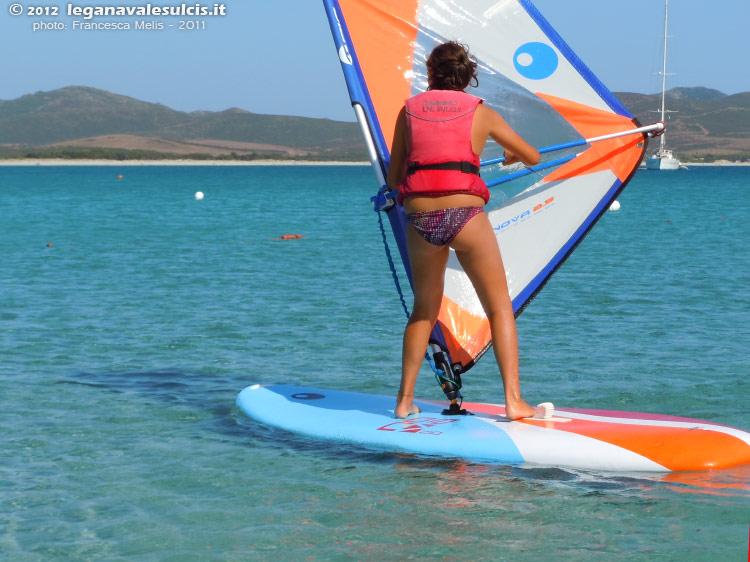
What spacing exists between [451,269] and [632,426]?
136 cm

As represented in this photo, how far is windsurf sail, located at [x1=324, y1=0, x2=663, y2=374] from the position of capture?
591 cm

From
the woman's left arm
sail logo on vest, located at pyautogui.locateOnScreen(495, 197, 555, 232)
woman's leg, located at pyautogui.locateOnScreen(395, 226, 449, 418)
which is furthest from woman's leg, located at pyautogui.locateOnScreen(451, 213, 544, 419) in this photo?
sail logo on vest, located at pyautogui.locateOnScreen(495, 197, 555, 232)

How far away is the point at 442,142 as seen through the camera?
16.2 feet

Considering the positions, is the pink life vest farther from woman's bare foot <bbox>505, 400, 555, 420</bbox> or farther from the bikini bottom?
woman's bare foot <bbox>505, 400, 555, 420</bbox>

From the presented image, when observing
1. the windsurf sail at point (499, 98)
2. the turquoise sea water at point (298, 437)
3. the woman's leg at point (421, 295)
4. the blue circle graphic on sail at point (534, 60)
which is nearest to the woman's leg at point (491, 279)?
the woman's leg at point (421, 295)

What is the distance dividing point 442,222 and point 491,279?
394 mm

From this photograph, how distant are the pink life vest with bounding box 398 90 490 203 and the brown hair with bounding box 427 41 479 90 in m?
0.10

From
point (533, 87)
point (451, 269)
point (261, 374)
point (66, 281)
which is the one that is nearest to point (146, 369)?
point (261, 374)

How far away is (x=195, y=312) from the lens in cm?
1123

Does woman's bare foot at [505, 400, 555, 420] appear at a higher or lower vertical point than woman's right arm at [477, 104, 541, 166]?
lower

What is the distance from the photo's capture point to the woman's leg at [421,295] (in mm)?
5211

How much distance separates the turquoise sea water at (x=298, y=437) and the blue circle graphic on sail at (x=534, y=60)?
2.24 meters

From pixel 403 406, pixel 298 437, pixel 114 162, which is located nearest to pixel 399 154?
pixel 403 406

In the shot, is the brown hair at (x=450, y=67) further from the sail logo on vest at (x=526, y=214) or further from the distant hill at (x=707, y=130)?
the distant hill at (x=707, y=130)
